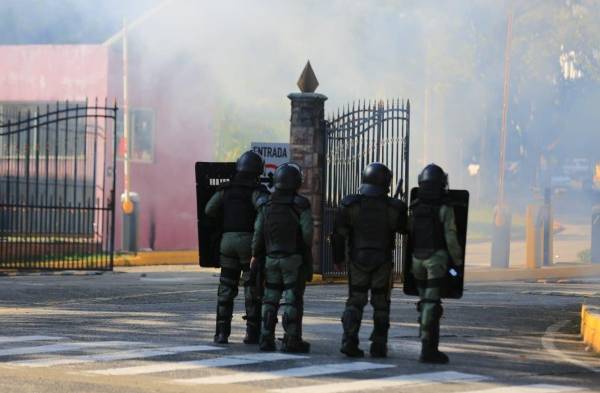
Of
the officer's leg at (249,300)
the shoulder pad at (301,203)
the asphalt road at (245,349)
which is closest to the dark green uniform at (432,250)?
the asphalt road at (245,349)

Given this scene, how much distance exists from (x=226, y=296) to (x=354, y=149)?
1122cm

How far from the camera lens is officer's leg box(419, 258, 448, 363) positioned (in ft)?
44.0

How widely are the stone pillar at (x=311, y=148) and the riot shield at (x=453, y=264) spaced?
1075 centimetres

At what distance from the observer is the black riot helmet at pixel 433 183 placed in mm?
13734

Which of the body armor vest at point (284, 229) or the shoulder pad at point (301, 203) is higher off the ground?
the shoulder pad at point (301, 203)

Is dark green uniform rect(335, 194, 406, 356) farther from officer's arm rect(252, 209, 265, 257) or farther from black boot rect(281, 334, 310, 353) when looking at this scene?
officer's arm rect(252, 209, 265, 257)

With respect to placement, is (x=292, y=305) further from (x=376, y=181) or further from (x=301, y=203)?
(x=376, y=181)

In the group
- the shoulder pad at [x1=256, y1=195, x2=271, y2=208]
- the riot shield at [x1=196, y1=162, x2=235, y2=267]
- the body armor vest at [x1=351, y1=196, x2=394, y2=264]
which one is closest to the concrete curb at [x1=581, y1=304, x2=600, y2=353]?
the body armor vest at [x1=351, y1=196, x2=394, y2=264]

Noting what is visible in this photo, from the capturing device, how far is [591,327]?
51.8ft

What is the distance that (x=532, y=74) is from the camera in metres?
55.8

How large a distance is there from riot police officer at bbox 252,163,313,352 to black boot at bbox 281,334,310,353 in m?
0.10

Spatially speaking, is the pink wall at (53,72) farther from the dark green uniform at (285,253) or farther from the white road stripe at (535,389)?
the white road stripe at (535,389)

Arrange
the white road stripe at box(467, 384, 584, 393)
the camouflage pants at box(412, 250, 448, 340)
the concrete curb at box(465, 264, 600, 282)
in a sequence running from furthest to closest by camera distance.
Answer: the concrete curb at box(465, 264, 600, 282)
the camouflage pants at box(412, 250, 448, 340)
the white road stripe at box(467, 384, 584, 393)

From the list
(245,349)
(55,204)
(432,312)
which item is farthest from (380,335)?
(55,204)
